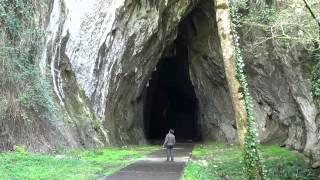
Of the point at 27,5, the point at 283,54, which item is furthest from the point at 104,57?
the point at 283,54

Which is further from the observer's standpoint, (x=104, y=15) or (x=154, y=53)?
(x=154, y=53)

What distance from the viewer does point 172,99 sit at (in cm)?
4928

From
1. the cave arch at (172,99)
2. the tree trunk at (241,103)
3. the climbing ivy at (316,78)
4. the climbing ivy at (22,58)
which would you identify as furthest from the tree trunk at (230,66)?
the cave arch at (172,99)

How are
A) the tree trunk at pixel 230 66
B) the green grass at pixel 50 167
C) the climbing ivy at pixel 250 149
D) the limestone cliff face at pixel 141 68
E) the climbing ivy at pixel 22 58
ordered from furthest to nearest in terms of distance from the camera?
1. the limestone cliff face at pixel 141 68
2. the climbing ivy at pixel 22 58
3. the green grass at pixel 50 167
4. the tree trunk at pixel 230 66
5. the climbing ivy at pixel 250 149

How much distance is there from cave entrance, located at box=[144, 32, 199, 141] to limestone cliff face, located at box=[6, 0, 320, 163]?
600 centimetres

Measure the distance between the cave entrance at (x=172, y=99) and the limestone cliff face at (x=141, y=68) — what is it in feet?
19.7

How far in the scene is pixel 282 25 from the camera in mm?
12914

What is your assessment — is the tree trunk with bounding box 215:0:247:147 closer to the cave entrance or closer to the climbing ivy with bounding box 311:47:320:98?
the climbing ivy with bounding box 311:47:320:98

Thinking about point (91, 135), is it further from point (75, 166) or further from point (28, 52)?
point (75, 166)

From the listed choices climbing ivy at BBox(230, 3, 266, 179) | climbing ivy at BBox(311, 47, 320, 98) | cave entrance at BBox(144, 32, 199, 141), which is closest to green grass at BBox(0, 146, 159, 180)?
climbing ivy at BBox(230, 3, 266, 179)

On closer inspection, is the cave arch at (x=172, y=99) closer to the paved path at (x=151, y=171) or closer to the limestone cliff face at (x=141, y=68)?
the limestone cliff face at (x=141, y=68)

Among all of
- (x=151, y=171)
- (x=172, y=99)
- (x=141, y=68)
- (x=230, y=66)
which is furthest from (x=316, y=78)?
(x=172, y=99)

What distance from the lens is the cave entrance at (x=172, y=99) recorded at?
4044 cm

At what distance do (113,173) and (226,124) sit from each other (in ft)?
66.7
